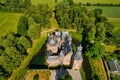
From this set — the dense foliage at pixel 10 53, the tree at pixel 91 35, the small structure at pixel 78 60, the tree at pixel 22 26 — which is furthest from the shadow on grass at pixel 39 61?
the tree at pixel 91 35

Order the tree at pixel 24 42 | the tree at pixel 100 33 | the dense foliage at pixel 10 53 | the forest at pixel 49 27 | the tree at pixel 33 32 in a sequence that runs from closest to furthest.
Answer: the dense foliage at pixel 10 53, the forest at pixel 49 27, the tree at pixel 24 42, the tree at pixel 33 32, the tree at pixel 100 33

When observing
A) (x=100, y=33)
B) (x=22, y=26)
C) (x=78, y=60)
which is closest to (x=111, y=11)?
(x=100, y=33)

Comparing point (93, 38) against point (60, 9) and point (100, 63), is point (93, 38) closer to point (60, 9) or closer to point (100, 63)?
point (100, 63)

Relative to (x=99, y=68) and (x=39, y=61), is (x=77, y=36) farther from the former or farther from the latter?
(x=39, y=61)

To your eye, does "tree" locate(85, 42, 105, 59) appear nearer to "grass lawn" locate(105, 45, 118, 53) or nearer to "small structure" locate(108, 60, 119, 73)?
"small structure" locate(108, 60, 119, 73)

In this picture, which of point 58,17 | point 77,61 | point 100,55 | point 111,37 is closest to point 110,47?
point 111,37

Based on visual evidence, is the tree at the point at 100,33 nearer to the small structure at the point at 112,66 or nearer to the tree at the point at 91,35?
the tree at the point at 91,35
